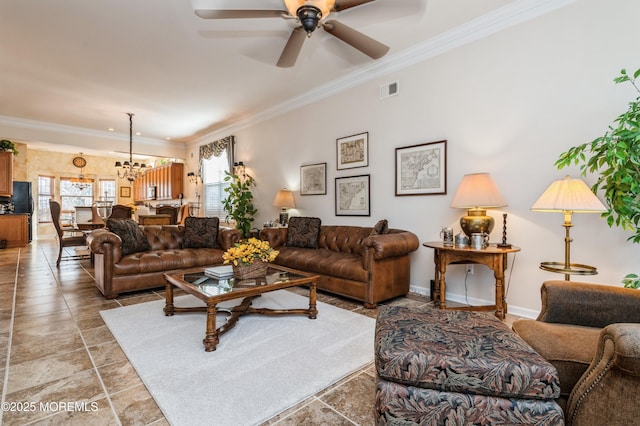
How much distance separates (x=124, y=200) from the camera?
1207 cm

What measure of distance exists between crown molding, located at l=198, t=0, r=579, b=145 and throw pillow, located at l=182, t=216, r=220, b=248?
2529 millimetres

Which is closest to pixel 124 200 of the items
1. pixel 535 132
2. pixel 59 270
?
pixel 59 270

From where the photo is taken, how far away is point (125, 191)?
1205cm

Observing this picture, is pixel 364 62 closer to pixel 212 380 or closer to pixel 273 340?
pixel 273 340

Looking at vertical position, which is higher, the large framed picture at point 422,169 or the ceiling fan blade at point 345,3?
the ceiling fan blade at point 345,3

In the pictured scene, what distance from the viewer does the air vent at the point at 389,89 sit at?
4.04 metres

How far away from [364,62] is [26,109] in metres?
6.42

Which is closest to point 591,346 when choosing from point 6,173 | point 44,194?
point 6,173

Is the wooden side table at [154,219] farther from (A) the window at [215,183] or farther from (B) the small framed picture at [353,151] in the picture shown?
(B) the small framed picture at [353,151]

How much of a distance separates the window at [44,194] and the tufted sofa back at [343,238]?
421 inches

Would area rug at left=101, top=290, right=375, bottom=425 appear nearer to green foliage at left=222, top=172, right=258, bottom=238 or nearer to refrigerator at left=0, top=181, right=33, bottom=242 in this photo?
green foliage at left=222, top=172, right=258, bottom=238

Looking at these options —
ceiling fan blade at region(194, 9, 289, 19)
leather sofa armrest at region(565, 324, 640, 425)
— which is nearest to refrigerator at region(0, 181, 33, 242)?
ceiling fan blade at region(194, 9, 289, 19)

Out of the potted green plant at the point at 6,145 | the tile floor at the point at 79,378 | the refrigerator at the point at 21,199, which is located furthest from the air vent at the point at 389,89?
the refrigerator at the point at 21,199

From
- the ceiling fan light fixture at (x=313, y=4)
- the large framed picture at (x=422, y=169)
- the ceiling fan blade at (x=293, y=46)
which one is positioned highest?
the ceiling fan blade at (x=293, y=46)
